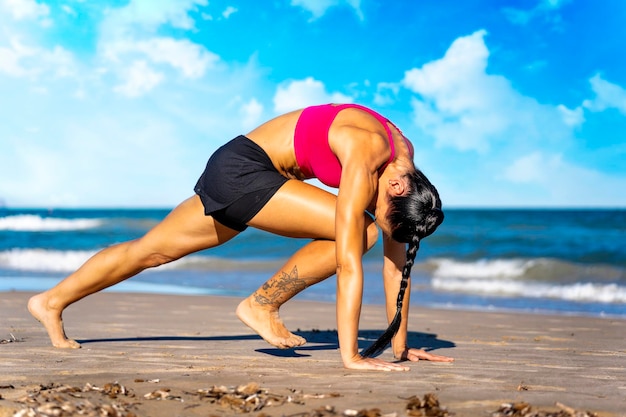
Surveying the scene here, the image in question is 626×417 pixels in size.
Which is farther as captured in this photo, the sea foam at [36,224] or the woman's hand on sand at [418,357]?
the sea foam at [36,224]

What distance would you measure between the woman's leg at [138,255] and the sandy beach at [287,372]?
0.22 metres

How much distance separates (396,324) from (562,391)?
895mm

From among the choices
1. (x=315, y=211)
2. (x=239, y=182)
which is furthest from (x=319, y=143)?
(x=239, y=182)

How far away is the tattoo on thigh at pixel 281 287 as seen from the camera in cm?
378

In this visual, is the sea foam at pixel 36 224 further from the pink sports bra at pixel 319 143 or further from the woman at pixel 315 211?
the pink sports bra at pixel 319 143

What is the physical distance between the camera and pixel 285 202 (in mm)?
3541

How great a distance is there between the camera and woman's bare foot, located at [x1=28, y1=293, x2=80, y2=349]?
4164 mm

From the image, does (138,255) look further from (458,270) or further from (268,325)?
(458,270)

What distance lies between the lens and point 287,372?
3266 millimetres

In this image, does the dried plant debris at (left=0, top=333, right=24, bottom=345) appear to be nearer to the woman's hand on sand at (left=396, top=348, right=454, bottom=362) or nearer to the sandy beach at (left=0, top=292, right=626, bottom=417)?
the sandy beach at (left=0, top=292, right=626, bottom=417)

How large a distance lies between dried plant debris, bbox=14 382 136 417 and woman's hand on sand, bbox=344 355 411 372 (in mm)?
1008

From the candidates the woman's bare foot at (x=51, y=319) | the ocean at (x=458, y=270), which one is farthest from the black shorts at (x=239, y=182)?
the ocean at (x=458, y=270)

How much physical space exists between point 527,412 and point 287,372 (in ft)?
3.85

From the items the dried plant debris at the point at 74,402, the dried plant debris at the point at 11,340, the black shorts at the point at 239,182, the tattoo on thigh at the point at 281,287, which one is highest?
the black shorts at the point at 239,182
